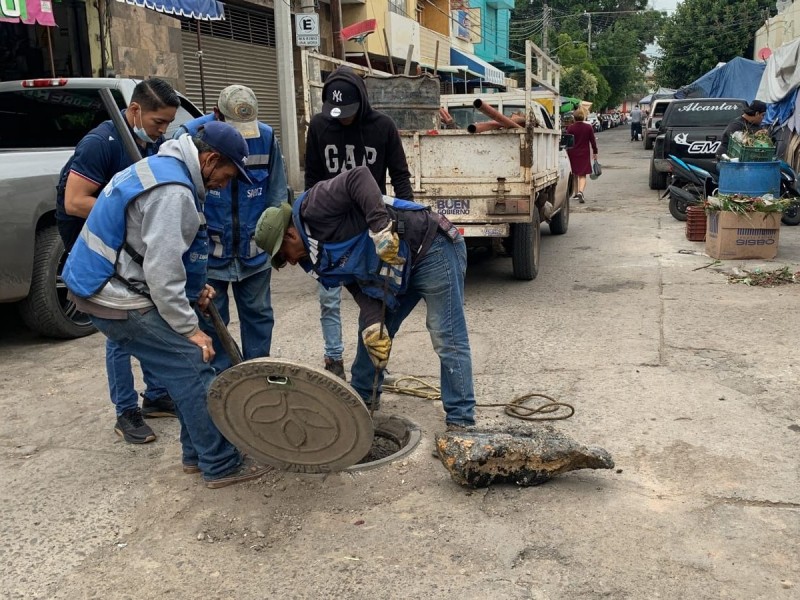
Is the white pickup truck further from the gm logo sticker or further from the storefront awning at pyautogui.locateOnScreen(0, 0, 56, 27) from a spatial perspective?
the storefront awning at pyautogui.locateOnScreen(0, 0, 56, 27)

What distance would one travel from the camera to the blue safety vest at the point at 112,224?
3.11 m

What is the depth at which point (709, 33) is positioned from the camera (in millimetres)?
41062

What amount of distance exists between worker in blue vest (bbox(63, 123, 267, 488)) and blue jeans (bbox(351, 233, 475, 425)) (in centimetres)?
81

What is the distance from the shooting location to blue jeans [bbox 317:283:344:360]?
498 cm

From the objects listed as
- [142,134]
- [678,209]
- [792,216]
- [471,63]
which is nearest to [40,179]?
[142,134]

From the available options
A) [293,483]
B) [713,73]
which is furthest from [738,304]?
[713,73]

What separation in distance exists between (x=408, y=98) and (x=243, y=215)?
4069 mm

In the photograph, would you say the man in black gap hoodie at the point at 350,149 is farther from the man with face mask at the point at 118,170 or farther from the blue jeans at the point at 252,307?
the man with face mask at the point at 118,170

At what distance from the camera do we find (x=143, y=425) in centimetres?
434

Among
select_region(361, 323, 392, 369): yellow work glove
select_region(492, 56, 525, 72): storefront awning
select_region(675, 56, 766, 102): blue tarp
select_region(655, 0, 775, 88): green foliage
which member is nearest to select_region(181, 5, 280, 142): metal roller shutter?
select_region(361, 323, 392, 369): yellow work glove

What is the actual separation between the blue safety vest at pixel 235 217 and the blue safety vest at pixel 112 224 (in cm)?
75

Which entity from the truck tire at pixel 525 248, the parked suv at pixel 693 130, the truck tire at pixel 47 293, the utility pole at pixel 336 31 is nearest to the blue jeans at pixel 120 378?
the truck tire at pixel 47 293

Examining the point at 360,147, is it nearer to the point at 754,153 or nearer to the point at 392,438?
the point at 392,438

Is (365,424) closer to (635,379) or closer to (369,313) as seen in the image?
(369,313)
